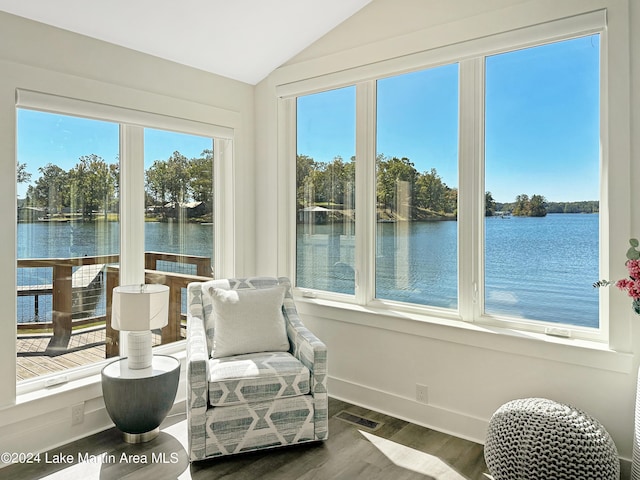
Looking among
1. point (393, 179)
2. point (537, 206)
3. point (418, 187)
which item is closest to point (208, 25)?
point (393, 179)

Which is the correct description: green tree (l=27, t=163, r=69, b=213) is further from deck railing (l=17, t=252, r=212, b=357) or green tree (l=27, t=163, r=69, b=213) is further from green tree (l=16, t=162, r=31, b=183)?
deck railing (l=17, t=252, r=212, b=357)

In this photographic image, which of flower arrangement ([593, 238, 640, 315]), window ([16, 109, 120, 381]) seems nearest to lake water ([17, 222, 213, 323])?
window ([16, 109, 120, 381])

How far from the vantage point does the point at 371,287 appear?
11.2 ft

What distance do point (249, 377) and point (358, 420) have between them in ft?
3.02

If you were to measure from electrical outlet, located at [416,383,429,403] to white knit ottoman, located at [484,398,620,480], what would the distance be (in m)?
0.77

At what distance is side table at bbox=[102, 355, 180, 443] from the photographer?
2.62m

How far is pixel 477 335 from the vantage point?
109 inches

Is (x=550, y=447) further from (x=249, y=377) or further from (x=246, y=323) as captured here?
(x=246, y=323)

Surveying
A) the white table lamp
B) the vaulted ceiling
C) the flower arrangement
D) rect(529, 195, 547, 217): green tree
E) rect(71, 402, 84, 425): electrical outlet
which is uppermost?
the vaulted ceiling

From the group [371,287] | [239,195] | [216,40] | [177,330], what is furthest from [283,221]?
[216,40]

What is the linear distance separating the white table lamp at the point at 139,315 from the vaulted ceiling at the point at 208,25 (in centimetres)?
160

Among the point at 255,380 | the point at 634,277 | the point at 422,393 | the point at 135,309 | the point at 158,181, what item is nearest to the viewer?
the point at 634,277

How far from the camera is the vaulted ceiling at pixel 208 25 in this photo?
265 cm

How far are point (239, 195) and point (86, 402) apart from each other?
6.21ft
